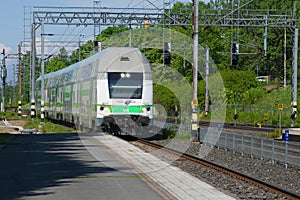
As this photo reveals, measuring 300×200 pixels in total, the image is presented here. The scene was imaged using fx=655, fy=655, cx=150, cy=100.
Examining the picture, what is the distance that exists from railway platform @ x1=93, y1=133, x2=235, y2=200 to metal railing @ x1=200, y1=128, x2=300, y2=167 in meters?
3.69

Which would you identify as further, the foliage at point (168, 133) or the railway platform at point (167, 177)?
the foliage at point (168, 133)

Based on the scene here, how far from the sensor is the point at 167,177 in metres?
15.8

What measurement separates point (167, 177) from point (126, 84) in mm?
12660

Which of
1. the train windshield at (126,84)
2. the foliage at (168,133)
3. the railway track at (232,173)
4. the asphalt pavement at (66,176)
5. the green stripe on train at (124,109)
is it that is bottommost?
the railway track at (232,173)

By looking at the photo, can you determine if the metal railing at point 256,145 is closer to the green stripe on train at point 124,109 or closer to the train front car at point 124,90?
the train front car at point 124,90

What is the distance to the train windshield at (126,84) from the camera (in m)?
27.9

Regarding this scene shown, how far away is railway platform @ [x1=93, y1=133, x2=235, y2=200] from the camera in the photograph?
42.5 ft

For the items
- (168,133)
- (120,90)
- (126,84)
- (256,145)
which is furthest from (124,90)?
(256,145)

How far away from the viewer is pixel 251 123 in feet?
179

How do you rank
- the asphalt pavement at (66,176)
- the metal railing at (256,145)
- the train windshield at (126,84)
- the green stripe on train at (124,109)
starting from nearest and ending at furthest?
the asphalt pavement at (66,176) → the metal railing at (256,145) → the green stripe on train at (124,109) → the train windshield at (126,84)

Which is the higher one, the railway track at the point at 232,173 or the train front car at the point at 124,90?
the train front car at the point at 124,90

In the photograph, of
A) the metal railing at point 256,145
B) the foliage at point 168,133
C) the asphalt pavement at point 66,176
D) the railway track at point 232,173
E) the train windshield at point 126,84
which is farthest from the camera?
the foliage at point 168,133

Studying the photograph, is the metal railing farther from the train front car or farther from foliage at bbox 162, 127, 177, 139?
foliage at bbox 162, 127, 177, 139

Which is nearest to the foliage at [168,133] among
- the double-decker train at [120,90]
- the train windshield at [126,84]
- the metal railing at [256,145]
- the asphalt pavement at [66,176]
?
the double-decker train at [120,90]
